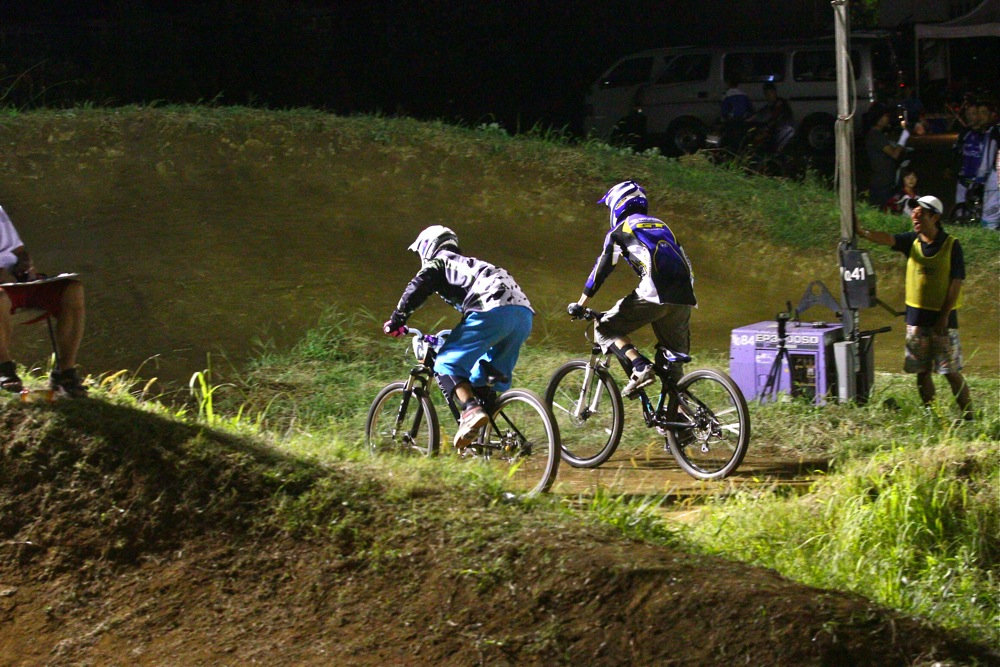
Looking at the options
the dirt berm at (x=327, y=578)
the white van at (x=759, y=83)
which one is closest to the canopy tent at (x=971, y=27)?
the white van at (x=759, y=83)

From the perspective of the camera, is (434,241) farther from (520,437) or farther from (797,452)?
(797,452)

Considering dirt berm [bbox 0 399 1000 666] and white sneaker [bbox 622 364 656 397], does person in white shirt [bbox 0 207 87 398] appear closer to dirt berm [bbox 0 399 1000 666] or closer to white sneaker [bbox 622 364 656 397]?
dirt berm [bbox 0 399 1000 666]

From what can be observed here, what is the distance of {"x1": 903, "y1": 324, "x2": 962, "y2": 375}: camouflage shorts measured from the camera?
7.86 metres

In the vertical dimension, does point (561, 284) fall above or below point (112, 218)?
below

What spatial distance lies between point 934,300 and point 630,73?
1350 centimetres

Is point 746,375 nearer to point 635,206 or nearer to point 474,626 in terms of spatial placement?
point 635,206

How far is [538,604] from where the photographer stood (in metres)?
4.17

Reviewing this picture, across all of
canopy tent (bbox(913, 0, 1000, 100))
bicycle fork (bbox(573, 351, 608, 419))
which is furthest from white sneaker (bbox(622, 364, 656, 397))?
canopy tent (bbox(913, 0, 1000, 100))

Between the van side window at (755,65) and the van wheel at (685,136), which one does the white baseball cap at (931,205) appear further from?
the van side window at (755,65)

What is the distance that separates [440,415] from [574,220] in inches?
240

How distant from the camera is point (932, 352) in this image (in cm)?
791

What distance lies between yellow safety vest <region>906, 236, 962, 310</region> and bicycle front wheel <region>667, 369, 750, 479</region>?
1.77m

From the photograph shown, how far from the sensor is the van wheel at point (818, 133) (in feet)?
64.4

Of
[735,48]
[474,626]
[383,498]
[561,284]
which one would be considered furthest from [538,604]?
[735,48]
